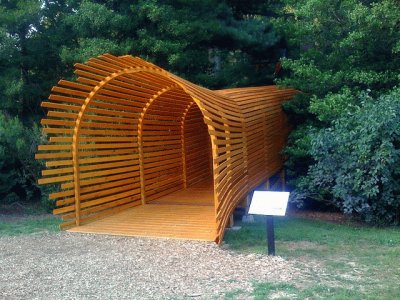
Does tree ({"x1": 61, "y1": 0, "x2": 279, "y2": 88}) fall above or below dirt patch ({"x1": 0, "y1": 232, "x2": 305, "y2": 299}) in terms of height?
above

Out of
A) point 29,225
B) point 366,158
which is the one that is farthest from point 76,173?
point 366,158

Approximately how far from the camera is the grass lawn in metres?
5.85

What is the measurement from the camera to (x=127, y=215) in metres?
10.5

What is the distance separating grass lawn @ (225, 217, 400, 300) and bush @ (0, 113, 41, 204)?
5.41 meters

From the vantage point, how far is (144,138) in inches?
461

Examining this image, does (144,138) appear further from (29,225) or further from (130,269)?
(130,269)

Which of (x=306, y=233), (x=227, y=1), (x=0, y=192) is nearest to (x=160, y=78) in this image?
(x=306, y=233)

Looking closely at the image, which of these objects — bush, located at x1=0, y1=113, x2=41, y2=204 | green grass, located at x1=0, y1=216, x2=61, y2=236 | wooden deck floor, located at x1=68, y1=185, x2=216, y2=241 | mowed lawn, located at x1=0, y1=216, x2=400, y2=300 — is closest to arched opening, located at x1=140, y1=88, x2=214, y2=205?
wooden deck floor, located at x1=68, y1=185, x2=216, y2=241

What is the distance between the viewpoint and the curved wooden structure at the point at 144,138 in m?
8.77

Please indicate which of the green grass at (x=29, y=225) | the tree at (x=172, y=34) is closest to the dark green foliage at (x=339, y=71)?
the tree at (x=172, y=34)

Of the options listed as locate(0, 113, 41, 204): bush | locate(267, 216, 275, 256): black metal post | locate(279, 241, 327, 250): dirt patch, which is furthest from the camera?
locate(0, 113, 41, 204): bush

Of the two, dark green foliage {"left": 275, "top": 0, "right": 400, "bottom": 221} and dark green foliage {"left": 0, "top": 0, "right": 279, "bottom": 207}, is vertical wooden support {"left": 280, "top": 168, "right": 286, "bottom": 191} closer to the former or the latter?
dark green foliage {"left": 275, "top": 0, "right": 400, "bottom": 221}

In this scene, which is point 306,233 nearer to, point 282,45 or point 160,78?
point 160,78

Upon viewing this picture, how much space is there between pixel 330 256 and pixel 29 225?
19.5ft
